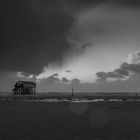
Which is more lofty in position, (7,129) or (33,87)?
(33,87)

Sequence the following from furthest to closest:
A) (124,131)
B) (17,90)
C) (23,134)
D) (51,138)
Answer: (17,90), (124,131), (23,134), (51,138)

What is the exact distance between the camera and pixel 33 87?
104125mm

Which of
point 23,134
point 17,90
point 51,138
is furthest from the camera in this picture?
point 17,90

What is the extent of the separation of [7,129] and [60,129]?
3518 mm

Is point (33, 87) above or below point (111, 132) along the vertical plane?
above

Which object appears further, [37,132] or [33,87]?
[33,87]

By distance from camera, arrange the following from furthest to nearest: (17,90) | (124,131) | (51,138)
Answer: (17,90) → (124,131) → (51,138)

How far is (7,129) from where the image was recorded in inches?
685

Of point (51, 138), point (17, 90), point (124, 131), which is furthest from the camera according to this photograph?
point (17, 90)

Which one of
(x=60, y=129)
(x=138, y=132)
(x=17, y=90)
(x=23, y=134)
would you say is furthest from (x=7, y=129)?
(x=17, y=90)

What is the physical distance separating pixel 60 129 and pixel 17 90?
87.4 meters

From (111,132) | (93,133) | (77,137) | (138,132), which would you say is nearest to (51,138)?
(77,137)

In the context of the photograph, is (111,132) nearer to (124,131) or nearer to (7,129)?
(124,131)

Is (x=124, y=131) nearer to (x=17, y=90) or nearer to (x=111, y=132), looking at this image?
(x=111, y=132)
